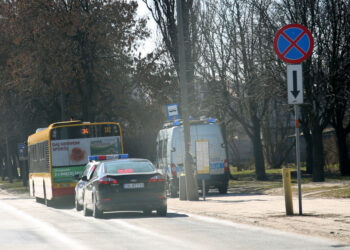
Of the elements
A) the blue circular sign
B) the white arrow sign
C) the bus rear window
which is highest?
the blue circular sign

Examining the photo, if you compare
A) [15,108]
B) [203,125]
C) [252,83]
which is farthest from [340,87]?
[15,108]

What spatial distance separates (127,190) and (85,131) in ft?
27.3

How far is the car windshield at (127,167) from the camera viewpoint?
18062 millimetres

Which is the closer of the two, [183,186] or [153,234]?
[153,234]

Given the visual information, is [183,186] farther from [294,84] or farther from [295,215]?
[294,84]

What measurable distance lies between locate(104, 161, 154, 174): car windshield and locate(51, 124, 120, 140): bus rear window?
7227 millimetres

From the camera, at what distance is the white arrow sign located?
48.0ft

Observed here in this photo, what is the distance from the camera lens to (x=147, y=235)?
42.2ft

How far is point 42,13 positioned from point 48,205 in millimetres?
12997

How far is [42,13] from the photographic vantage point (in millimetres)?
36281

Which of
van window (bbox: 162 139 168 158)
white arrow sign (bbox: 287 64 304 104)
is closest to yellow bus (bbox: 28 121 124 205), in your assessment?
van window (bbox: 162 139 168 158)

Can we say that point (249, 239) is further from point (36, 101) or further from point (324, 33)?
point (36, 101)

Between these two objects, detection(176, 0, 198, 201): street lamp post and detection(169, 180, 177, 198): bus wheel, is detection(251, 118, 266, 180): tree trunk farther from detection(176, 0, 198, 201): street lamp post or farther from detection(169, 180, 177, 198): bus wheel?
detection(176, 0, 198, 201): street lamp post

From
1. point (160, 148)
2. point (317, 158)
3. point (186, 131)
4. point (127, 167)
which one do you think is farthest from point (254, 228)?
point (317, 158)
